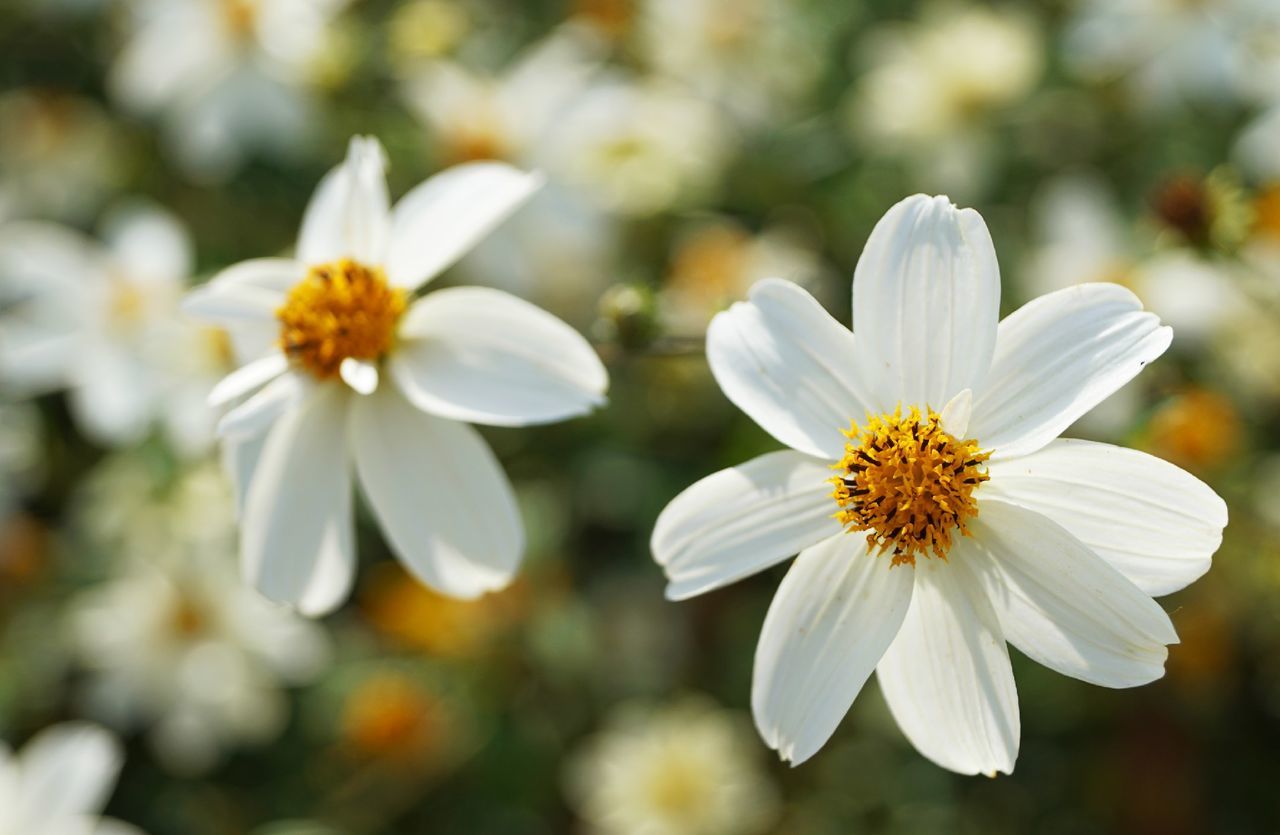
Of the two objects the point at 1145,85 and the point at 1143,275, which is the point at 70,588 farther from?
the point at 1145,85

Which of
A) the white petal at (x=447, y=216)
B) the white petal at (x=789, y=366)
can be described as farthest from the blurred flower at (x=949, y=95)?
the white petal at (x=789, y=366)

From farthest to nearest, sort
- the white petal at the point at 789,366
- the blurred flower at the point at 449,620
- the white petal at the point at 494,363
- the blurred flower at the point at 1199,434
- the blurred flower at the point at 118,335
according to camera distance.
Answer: the blurred flower at the point at 449,620, the blurred flower at the point at 118,335, the blurred flower at the point at 1199,434, the white petal at the point at 494,363, the white petal at the point at 789,366

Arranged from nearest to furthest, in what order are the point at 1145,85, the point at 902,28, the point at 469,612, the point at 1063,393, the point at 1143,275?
the point at 1063,393, the point at 1143,275, the point at 1145,85, the point at 469,612, the point at 902,28

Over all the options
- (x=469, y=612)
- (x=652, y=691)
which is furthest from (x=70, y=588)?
(x=652, y=691)

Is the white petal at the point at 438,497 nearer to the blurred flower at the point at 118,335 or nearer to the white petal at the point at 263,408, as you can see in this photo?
the white petal at the point at 263,408

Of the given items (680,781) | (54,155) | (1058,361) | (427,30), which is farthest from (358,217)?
(54,155)

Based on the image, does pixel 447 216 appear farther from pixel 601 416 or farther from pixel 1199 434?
pixel 1199 434
